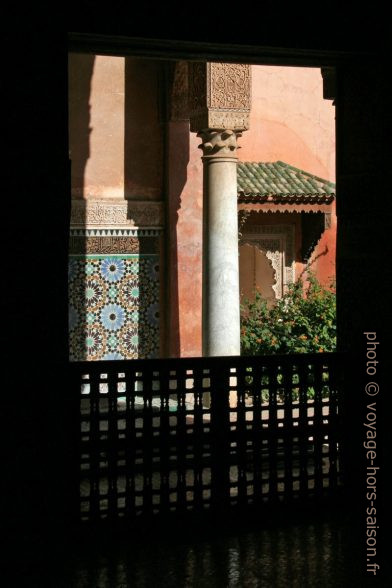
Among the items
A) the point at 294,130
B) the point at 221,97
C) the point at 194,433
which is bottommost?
the point at 194,433

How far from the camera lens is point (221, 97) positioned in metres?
9.14

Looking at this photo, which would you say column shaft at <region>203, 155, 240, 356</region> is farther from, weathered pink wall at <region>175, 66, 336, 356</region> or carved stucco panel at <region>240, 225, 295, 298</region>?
carved stucco panel at <region>240, 225, 295, 298</region>

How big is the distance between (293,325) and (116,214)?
2262mm

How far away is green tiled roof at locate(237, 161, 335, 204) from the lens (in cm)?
1124

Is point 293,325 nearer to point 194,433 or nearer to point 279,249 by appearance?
point 279,249

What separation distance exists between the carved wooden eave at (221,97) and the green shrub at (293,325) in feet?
8.41

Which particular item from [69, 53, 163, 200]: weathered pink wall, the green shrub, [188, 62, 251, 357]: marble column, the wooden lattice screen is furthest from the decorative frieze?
the wooden lattice screen

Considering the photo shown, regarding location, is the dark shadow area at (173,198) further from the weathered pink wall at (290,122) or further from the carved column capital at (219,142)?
the carved column capital at (219,142)

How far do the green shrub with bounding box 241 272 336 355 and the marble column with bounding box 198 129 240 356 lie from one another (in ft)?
5.07

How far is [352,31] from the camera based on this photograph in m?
4.06

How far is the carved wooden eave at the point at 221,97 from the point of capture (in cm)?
909

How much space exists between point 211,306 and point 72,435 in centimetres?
515

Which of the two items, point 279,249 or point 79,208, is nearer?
point 79,208

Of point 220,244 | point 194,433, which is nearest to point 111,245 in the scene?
point 220,244
